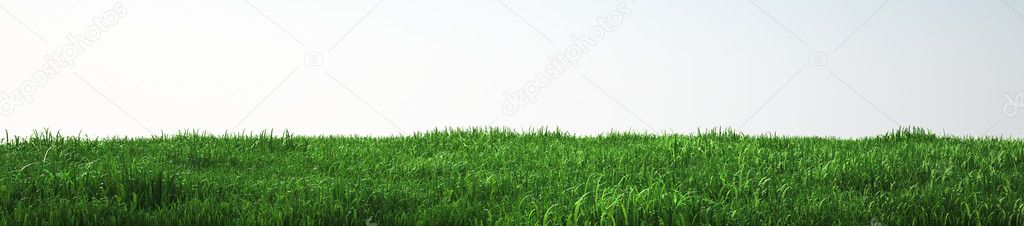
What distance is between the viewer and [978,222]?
199 inches

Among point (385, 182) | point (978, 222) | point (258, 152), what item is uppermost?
point (258, 152)

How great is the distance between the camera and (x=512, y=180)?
6168 millimetres

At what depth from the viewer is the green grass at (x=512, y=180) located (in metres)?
4.97

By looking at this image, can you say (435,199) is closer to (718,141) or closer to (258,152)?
(258,152)

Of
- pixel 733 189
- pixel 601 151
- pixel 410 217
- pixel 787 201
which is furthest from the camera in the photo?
pixel 601 151

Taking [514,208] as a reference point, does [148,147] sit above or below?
above

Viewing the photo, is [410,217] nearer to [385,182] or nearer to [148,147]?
[385,182]

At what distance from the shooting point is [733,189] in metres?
5.95

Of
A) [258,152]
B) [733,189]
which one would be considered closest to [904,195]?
[733,189]

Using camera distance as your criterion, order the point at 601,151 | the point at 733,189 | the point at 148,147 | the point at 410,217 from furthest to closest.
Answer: the point at 148,147 < the point at 601,151 < the point at 733,189 < the point at 410,217

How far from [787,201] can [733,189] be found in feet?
1.46

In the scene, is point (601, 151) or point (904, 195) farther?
point (601, 151)

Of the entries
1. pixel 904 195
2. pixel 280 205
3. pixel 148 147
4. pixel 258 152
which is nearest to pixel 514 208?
pixel 280 205

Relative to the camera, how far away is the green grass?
4973 millimetres
